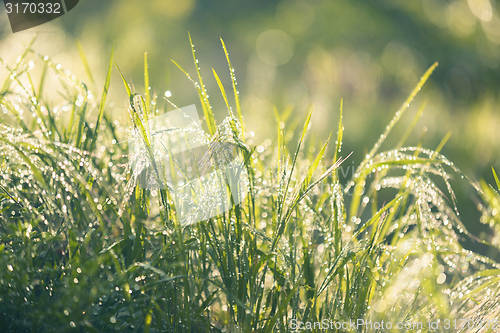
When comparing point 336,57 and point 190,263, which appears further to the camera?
point 336,57

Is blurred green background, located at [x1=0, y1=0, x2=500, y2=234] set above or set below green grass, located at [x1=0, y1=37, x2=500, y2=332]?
above

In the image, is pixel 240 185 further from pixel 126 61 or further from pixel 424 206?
pixel 126 61

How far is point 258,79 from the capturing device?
2570 millimetres

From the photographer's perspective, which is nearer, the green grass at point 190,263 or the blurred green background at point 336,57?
the green grass at point 190,263

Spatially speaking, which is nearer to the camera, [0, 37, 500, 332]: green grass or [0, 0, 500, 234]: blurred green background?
[0, 37, 500, 332]: green grass

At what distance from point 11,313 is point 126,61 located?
8.21ft

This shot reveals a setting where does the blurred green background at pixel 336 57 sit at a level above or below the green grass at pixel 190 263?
above

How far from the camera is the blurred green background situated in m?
1.75

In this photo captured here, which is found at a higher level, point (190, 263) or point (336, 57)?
point (336, 57)

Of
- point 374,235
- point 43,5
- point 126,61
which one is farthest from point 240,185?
point 126,61

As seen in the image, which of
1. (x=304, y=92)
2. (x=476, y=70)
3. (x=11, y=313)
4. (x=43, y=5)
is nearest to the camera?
(x=11, y=313)

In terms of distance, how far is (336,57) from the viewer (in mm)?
2430

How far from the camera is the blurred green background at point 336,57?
1748mm

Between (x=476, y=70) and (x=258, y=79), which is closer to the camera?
(x=476, y=70)
